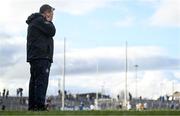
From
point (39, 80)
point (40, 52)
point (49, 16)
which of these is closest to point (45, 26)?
point (49, 16)

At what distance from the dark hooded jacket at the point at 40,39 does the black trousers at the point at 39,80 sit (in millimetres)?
126

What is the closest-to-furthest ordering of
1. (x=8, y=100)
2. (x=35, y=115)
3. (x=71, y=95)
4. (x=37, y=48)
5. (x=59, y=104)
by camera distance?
(x=35, y=115), (x=37, y=48), (x=8, y=100), (x=59, y=104), (x=71, y=95)

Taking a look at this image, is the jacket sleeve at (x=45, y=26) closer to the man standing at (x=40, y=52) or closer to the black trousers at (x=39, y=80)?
the man standing at (x=40, y=52)

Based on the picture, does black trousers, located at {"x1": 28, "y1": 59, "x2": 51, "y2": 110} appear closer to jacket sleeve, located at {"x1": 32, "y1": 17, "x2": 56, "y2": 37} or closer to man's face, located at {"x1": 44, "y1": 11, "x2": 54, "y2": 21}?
jacket sleeve, located at {"x1": 32, "y1": 17, "x2": 56, "y2": 37}

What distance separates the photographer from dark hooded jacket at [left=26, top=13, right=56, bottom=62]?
12.2 m

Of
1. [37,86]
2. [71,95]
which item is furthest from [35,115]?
[71,95]

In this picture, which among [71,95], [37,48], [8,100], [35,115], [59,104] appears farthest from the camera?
[71,95]

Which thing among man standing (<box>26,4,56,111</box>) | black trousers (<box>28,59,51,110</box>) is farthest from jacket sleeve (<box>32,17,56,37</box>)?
black trousers (<box>28,59,51,110</box>)

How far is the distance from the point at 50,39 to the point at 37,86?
100cm

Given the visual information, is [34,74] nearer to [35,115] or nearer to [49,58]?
[49,58]

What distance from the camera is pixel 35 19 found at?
12.4m

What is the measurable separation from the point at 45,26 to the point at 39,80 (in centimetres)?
110

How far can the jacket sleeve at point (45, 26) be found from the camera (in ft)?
40.0

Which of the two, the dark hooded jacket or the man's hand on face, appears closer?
the dark hooded jacket
